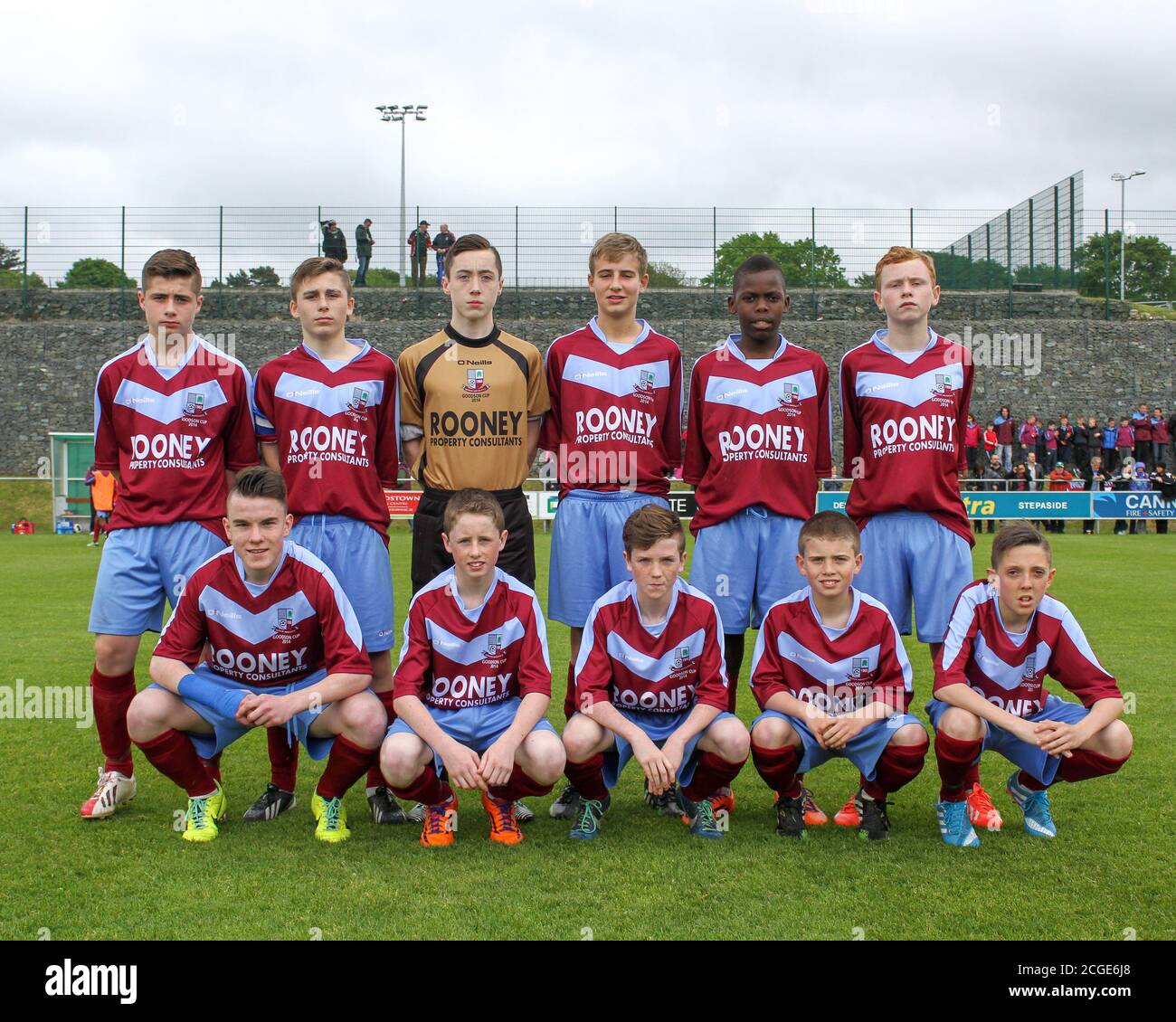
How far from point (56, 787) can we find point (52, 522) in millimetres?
19361

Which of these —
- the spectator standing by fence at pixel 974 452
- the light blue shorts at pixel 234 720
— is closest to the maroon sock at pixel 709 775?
the light blue shorts at pixel 234 720

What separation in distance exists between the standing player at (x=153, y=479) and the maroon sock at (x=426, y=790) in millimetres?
1178

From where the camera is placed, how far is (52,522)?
70.0 ft

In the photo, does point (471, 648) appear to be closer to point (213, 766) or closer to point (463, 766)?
point (463, 766)

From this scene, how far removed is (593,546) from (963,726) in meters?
1.46

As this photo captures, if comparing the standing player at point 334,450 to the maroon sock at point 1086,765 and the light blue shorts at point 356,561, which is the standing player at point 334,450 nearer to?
the light blue shorts at point 356,561

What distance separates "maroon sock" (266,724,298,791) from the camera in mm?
3846

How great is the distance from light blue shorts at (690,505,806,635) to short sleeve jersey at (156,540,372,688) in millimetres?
1326

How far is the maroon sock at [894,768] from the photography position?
3.42 metres

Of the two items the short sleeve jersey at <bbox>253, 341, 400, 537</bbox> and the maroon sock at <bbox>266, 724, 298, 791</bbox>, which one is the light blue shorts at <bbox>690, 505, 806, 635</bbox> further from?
the maroon sock at <bbox>266, 724, 298, 791</bbox>

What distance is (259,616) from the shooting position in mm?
3625

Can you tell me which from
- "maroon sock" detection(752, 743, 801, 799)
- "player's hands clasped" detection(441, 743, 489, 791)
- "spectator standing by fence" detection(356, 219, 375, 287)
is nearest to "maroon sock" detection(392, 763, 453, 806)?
"player's hands clasped" detection(441, 743, 489, 791)

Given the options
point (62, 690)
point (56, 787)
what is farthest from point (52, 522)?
point (56, 787)
